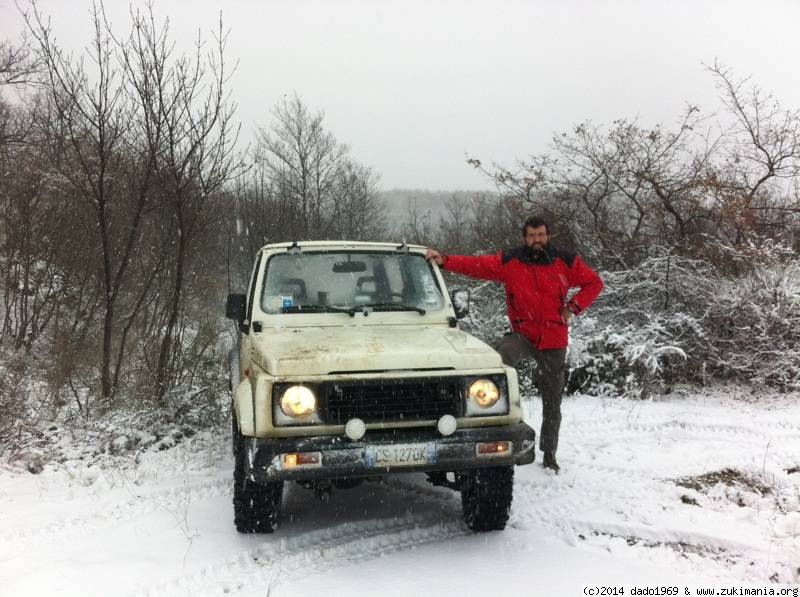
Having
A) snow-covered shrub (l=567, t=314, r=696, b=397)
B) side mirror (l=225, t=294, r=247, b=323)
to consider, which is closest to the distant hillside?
snow-covered shrub (l=567, t=314, r=696, b=397)

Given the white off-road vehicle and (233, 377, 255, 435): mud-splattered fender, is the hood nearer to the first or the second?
the white off-road vehicle

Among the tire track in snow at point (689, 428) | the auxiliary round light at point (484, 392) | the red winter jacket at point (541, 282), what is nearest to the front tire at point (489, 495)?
the auxiliary round light at point (484, 392)

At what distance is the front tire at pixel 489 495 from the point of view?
3932 mm

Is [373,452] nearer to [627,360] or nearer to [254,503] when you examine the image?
[254,503]

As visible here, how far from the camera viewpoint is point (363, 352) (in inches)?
141

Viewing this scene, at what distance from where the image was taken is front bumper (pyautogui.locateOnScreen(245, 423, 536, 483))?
3.35m

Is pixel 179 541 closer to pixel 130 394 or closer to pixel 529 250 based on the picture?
pixel 529 250

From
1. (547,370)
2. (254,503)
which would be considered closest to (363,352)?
(254,503)

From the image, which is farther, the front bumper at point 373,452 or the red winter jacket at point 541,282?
the red winter jacket at point 541,282

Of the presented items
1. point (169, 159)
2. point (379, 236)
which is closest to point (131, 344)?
point (169, 159)

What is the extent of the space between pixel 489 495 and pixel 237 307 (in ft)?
7.43

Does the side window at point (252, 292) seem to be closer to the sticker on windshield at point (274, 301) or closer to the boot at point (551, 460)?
the sticker on windshield at point (274, 301)

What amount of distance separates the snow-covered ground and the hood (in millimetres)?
1140

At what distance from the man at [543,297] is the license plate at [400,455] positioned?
1959mm
